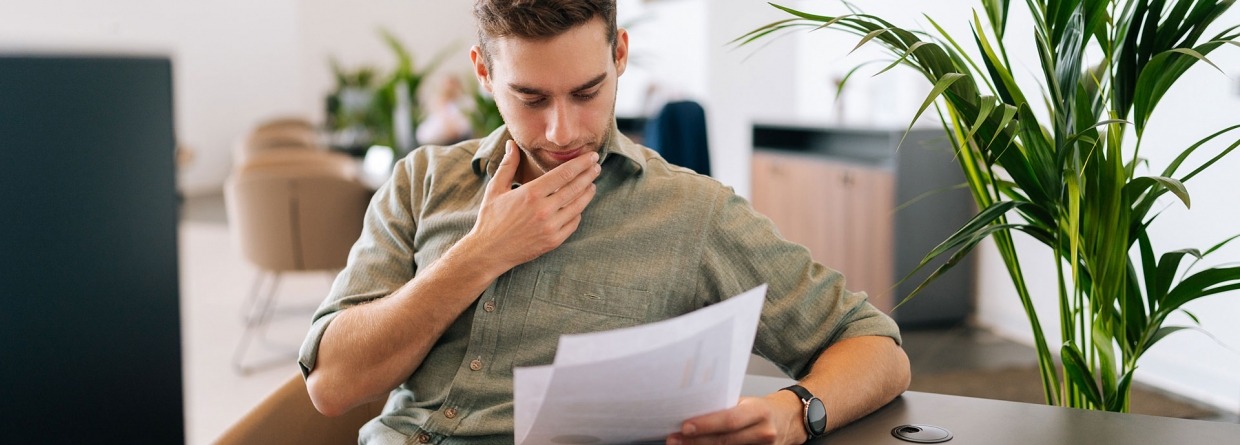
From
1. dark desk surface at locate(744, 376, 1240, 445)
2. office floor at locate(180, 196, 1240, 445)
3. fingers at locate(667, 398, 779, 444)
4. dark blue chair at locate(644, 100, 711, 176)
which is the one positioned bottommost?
office floor at locate(180, 196, 1240, 445)

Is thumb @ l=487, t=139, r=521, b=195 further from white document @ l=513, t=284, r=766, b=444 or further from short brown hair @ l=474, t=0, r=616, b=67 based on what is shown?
white document @ l=513, t=284, r=766, b=444

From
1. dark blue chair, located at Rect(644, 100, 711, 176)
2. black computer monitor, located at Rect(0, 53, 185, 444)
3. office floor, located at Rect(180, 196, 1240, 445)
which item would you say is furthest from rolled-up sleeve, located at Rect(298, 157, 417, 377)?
dark blue chair, located at Rect(644, 100, 711, 176)

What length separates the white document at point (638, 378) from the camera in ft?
2.87

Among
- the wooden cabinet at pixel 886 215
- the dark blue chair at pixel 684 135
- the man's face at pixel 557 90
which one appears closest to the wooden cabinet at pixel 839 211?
the wooden cabinet at pixel 886 215

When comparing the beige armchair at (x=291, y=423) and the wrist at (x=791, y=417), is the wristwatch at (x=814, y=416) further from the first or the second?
the beige armchair at (x=291, y=423)

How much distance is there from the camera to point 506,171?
1.33 metres

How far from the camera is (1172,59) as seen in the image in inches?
52.1

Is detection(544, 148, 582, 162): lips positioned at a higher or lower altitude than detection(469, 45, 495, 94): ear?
lower

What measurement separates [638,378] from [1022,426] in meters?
0.50

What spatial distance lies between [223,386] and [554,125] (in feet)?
9.81

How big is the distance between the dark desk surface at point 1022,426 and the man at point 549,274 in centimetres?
4

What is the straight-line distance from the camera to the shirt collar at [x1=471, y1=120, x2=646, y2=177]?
1.39m

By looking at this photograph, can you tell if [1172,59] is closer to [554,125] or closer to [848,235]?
[554,125]

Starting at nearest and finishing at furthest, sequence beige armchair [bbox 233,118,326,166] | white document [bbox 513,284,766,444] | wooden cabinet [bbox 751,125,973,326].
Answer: white document [bbox 513,284,766,444] → wooden cabinet [bbox 751,125,973,326] → beige armchair [bbox 233,118,326,166]
